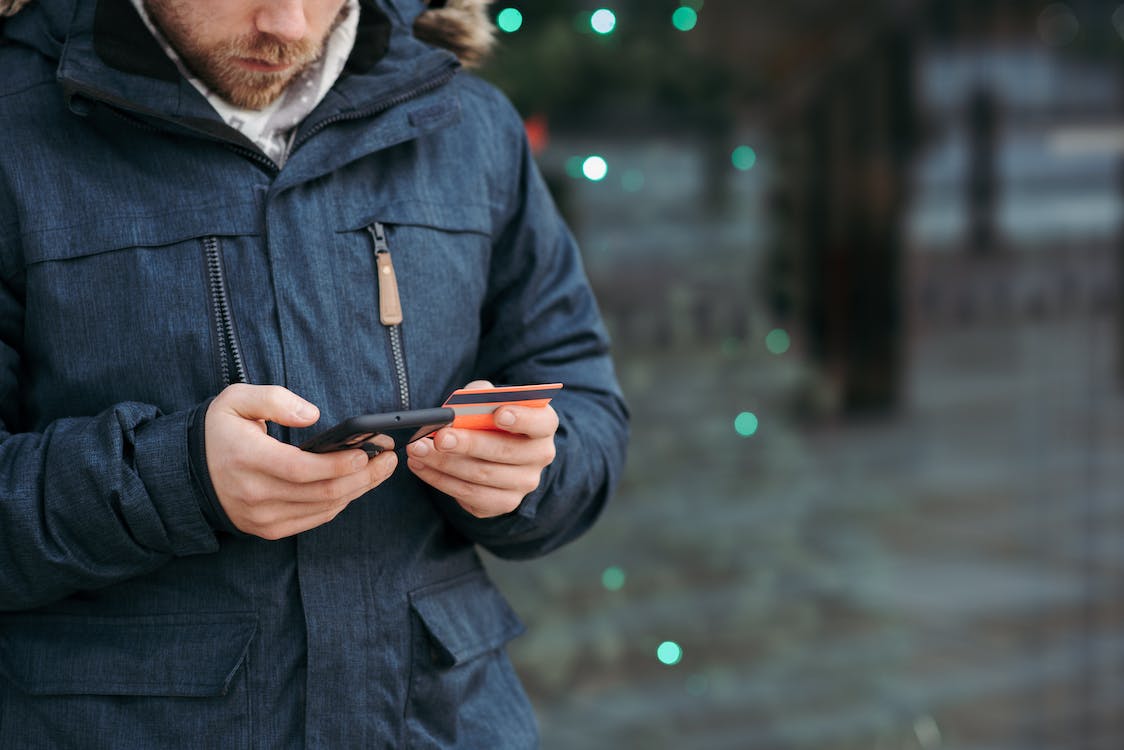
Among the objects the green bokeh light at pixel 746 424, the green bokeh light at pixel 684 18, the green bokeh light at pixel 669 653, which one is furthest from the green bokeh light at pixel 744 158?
the green bokeh light at pixel 669 653

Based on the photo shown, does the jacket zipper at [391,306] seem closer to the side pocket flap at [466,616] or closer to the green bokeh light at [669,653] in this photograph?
the side pocket flap at [466,616]

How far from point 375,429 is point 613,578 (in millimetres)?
2461

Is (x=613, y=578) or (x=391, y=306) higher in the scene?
(x=391, y=306)

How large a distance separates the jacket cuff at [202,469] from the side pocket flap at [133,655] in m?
0.14

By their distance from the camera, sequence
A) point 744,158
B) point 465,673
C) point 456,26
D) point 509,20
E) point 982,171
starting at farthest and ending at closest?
point 982,171, point 744,158, point 509,20, point 456,26, point 465,673

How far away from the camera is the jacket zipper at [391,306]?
146cm

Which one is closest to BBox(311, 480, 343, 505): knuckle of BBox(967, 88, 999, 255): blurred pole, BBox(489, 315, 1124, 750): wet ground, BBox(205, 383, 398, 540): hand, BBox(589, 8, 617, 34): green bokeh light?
BBox(205, 383, 398, 540): hand

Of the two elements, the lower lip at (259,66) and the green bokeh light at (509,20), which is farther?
the green bokeh light at (509,20)

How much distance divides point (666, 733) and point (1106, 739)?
151 centimetres

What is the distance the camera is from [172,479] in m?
1.30

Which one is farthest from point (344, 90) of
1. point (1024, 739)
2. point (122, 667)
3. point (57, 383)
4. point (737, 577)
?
point (1024, 739)

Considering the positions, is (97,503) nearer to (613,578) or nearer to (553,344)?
(553,344)

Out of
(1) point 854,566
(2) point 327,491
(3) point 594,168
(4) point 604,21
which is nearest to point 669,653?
(1) point 854,566

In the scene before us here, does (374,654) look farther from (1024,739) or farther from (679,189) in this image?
(1024,739)
